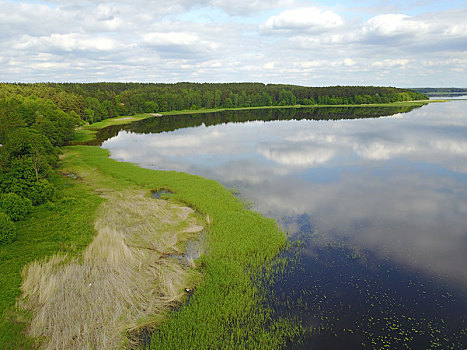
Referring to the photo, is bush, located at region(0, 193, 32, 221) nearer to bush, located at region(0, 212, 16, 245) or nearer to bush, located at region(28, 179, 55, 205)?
bush, located at region(28, 179, 55, 205)

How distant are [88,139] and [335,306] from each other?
308ft

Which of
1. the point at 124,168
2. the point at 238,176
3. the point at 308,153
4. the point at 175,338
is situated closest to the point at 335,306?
the point at 175,338

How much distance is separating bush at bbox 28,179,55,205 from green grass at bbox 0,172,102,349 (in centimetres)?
146

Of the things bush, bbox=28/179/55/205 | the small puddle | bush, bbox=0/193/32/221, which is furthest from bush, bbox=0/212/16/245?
the small puddle

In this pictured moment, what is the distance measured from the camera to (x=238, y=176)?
169 ft

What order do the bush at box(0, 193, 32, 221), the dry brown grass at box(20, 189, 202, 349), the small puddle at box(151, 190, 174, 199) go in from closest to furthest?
the dry brown grass at box(20, 189, 202, 349)
the bush at box(0, 193, 32, 221)
the small puddle at box(151, 190, 174, 199)

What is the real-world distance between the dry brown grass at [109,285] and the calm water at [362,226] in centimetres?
933

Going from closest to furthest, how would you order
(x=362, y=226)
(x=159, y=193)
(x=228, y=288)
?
1. (x=228, y=288)
2. (x=362, y=226)
3. (x=159, y=193)

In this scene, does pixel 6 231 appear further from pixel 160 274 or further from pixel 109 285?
pixel 160 274

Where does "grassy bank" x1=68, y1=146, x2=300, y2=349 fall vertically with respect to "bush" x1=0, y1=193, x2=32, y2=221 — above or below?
below

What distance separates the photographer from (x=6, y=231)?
2688 centimetres

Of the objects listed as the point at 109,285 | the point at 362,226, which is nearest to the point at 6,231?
the point at 109,285

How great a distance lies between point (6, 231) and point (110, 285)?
1415 cm

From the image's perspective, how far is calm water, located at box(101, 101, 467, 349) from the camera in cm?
1936
